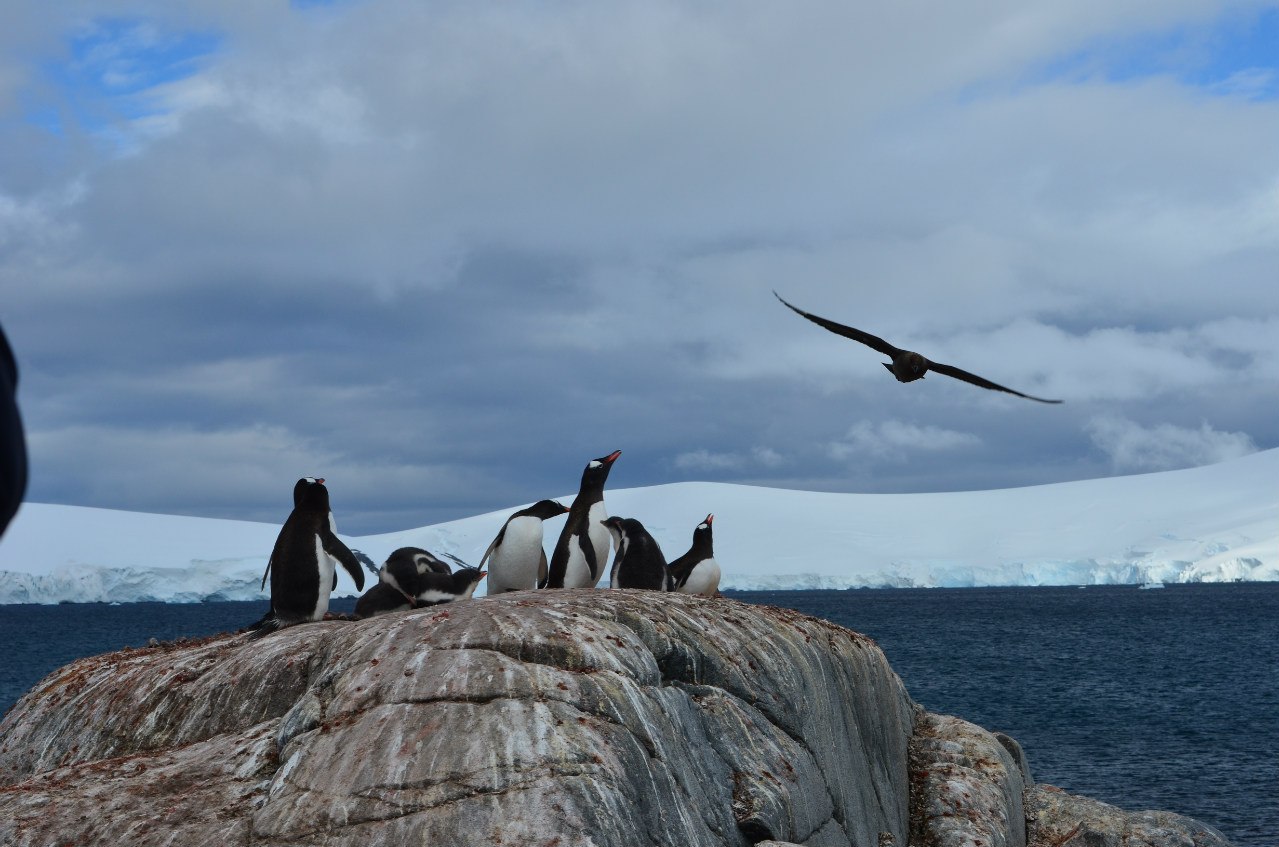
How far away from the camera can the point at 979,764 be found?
1742cm

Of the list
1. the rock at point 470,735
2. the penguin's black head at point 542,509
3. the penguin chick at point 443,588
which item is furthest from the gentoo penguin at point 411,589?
the penguin's black head at point 542,509

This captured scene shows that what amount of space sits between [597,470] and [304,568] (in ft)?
14.6

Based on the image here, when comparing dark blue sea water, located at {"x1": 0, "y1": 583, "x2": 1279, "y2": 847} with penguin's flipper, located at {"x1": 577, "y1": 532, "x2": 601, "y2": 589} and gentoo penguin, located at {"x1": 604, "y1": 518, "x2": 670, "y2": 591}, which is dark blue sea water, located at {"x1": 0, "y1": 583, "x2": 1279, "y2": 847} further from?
penguin's flipper, located at {"x1": 577, "y1": 532, "x2": 601, "y2": 589}

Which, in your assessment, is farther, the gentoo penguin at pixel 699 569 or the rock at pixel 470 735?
the gentoo penguin at pixel 699 569

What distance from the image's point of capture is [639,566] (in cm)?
1606

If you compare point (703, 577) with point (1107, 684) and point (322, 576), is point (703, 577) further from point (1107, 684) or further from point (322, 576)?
point (1107, 684)

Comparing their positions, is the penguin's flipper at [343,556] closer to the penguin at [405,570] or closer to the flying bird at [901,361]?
the penguin at [405,570]

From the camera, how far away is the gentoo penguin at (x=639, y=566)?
631 inches

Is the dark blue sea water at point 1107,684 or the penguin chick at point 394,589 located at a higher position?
the penguin chick at point 394,589

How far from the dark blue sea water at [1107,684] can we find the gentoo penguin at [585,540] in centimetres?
1709

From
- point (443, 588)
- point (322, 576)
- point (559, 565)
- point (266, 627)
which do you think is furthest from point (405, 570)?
point (559, 565)

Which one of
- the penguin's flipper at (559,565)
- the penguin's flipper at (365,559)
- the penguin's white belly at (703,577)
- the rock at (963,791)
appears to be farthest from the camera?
the penguin's white belly at (703,577)

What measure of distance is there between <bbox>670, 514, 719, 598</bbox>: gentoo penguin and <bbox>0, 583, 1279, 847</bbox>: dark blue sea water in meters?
14.7

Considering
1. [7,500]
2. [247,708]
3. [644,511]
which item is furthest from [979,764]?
[644,511]
